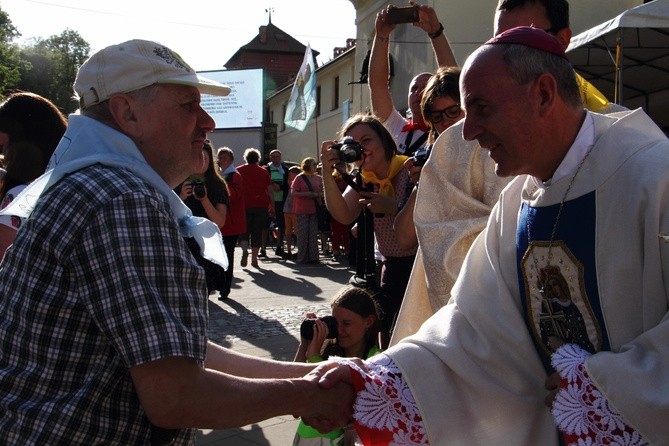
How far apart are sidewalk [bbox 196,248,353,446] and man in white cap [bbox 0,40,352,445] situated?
9.45 feet

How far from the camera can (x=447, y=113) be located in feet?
12.3

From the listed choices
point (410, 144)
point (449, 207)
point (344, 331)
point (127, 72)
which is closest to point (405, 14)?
point (410, 144)

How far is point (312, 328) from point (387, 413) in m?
1.35

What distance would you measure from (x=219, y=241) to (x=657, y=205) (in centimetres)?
121

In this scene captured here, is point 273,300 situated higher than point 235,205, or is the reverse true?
point 235,205

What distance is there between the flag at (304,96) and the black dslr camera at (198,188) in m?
9.78

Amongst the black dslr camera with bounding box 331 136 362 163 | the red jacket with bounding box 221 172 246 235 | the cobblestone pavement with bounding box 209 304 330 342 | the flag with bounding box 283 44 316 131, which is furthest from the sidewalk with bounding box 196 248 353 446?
the flag with bounding box 283 44 316 131

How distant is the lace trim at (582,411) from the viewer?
206 cm

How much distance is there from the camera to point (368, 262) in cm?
467

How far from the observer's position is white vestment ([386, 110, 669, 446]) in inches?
80.0

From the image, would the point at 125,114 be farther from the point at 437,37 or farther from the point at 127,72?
the point at 437,37

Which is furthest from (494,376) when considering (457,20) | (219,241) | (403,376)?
(457,20)

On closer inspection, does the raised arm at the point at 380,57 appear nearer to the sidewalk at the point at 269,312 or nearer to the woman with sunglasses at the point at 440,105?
the woman with sunglasses at the point at 440,105

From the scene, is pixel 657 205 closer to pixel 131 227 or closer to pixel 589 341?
pixel 589 341
